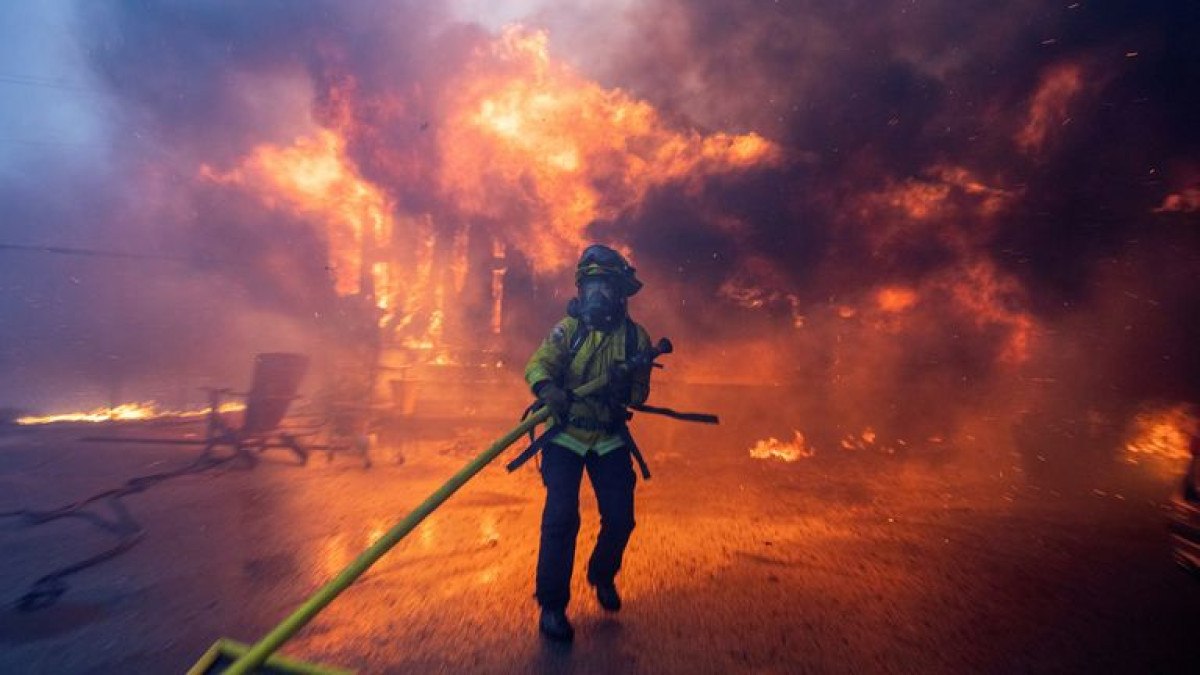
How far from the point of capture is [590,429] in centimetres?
305

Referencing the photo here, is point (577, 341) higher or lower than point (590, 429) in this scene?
higher

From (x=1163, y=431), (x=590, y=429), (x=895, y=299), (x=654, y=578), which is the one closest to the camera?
(x=590, y=429)

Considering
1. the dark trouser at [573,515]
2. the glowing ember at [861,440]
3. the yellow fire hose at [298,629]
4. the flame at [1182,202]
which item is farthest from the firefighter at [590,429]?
the flame at [1182,202]

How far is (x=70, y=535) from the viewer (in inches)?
173

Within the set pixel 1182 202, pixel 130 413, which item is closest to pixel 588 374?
pixel 1182 202

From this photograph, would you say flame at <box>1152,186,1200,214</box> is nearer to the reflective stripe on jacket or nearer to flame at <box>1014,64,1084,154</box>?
flame at <box>1014,64,1084,154</box>

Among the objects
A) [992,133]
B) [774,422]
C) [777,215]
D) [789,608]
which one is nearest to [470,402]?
[774,422]

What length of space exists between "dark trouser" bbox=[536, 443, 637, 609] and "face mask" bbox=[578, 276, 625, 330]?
85 centimetres

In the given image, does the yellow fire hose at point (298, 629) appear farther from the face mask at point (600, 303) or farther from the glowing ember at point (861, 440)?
the glowing ember at point (861, 440)

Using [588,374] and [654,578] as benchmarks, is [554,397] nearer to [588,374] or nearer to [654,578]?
[588,374]

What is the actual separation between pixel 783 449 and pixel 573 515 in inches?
267

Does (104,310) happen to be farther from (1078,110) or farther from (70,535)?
(1078,110)

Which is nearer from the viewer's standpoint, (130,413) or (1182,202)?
(1182,202)

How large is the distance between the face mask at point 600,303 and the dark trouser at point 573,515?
85cm
